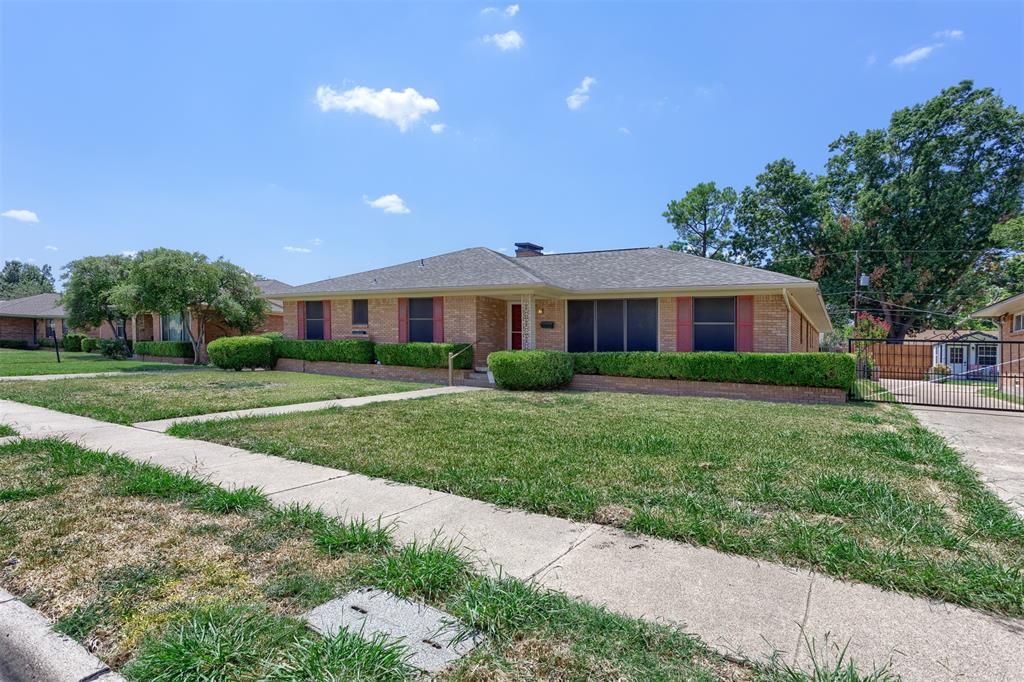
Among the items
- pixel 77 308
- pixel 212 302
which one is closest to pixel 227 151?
pixel 212 302

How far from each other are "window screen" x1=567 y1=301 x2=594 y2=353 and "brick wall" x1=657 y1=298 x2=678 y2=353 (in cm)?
198

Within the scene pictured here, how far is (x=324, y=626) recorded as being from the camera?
236 cm

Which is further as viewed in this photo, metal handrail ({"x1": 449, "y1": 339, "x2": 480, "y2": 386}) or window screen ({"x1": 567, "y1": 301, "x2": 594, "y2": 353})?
window screen ({"x1": 567, "y1": 301, "x2": 594, "y2": 353})

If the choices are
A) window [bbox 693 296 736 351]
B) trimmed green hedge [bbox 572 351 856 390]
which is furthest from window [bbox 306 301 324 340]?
window [bbox 693 296 736 351]

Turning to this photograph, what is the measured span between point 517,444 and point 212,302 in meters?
18.1

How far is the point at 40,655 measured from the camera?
7.33 feet

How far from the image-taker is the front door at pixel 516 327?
16.5 meters

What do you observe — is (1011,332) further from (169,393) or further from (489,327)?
(169,393)

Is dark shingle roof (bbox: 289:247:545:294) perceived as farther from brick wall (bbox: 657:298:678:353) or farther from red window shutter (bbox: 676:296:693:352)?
red window shutter (bbox: 676:296:693:352)

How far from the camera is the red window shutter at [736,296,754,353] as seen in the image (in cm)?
1318

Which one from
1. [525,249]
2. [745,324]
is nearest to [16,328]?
[525,249]

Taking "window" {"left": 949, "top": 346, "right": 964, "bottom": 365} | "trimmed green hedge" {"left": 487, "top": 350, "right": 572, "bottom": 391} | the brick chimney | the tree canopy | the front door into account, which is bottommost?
"window" {"left": 949, "top": 346, "right": 964, "bottom": 365}

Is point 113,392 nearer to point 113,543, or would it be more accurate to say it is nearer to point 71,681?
point 113,543

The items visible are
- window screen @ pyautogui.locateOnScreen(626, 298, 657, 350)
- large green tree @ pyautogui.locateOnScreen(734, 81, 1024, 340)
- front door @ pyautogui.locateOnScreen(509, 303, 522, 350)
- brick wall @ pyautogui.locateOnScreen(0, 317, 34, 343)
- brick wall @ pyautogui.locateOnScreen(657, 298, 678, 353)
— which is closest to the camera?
brick wall @ pyautogui.locateOnScreen(657, 298, 678, 353)
